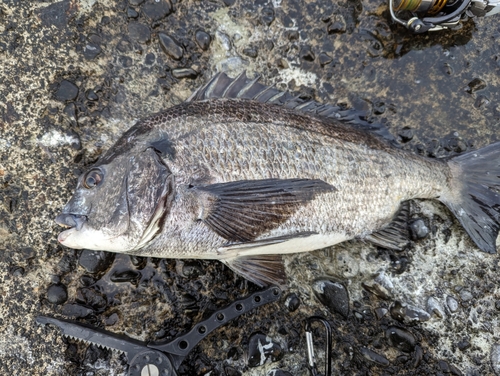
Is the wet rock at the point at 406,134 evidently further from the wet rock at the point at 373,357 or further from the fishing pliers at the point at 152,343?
the fishing pliers at the point at 152,343

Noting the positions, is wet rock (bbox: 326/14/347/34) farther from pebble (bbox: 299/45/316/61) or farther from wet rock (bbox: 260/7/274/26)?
wet rock (bbox: 260/7/274/26)

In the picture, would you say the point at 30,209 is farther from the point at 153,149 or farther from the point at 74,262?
the point at 153,149

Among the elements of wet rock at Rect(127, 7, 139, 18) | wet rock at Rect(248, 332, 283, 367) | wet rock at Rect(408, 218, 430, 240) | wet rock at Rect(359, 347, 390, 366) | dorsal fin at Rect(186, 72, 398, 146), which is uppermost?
wet rock at Rect(127, 7, 139, 18)

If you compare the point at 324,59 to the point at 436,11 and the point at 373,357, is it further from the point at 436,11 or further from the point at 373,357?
the point at 373,357

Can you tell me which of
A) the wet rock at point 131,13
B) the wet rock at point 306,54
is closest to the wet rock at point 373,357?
the wet rock at point 306,54

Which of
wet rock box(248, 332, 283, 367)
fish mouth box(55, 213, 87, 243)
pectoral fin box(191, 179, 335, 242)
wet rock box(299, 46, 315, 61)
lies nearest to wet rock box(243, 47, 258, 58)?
wet rock box(299, 46, 315, 61)

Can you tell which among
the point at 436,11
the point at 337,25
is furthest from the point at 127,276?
the point at 436,11
